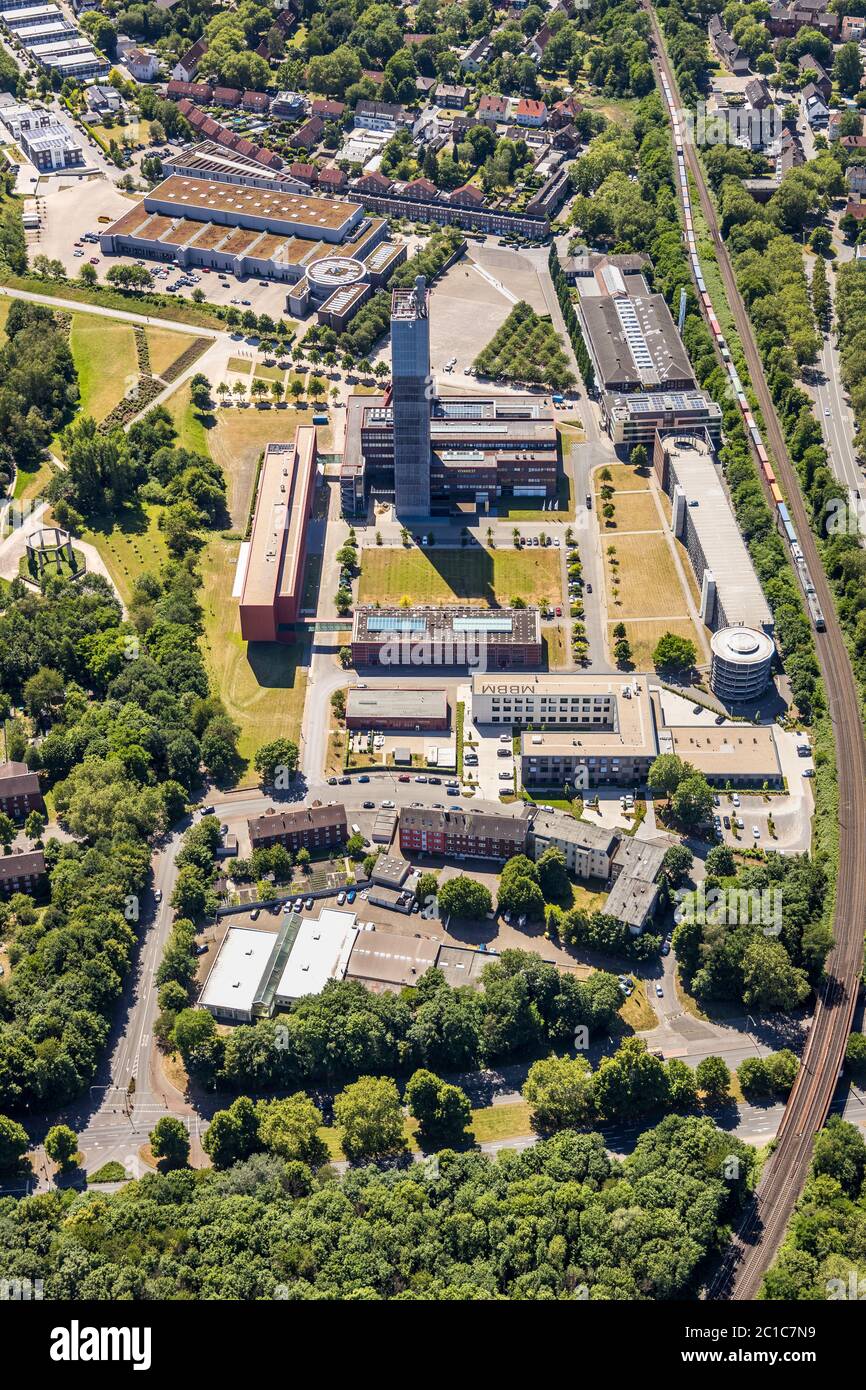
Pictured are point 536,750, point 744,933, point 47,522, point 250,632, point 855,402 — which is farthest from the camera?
point 855,402

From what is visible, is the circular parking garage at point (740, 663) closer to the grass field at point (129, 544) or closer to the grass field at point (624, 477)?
the grass field at point (624, 477)

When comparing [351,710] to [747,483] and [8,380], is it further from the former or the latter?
[8,380]

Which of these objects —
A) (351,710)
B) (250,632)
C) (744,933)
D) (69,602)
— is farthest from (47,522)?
(744,933)

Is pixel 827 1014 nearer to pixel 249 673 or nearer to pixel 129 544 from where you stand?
pixel 249 673

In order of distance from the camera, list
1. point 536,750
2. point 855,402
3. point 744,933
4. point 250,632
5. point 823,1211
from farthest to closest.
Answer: point 855,402
point 250,632
point 536,750
point 744,933
point 823,1211

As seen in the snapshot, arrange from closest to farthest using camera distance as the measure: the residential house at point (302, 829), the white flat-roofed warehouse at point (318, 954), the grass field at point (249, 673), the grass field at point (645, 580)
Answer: the white flat-roofed warehouse at point (318, 954)
the residential house at point (302, 829)
the grass field at point (249, 673)
the grass field at point (645, 580)

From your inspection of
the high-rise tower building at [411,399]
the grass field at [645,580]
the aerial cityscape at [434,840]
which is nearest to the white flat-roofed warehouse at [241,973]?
the aerial cityscape at [434,840]
